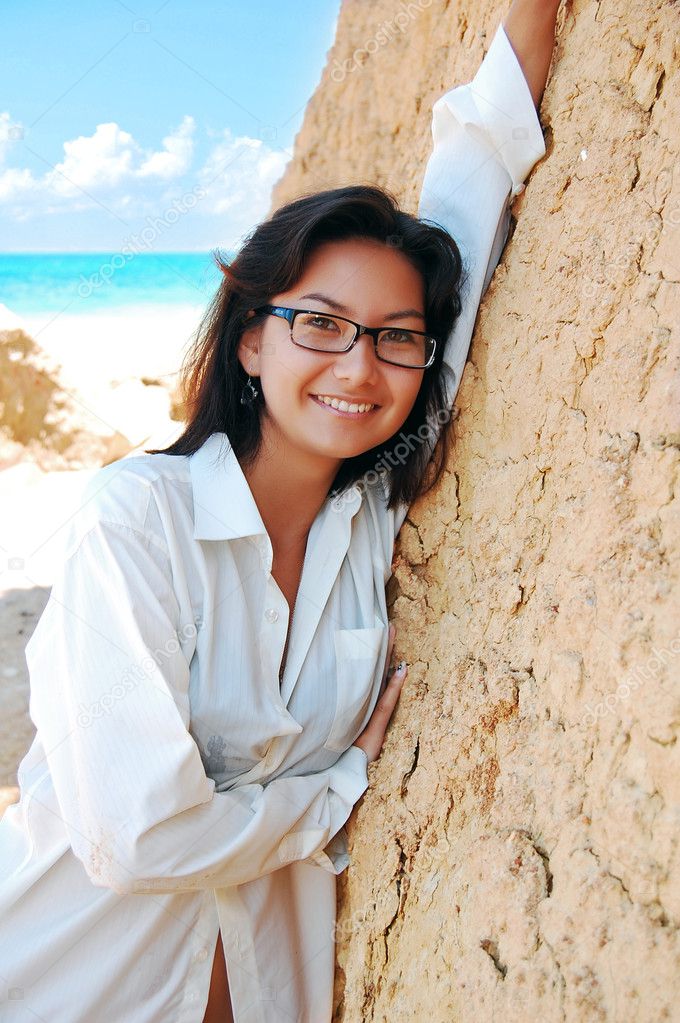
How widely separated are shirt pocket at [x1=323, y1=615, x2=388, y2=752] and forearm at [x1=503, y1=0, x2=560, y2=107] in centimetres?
125

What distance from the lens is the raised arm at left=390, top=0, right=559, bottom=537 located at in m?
1.86

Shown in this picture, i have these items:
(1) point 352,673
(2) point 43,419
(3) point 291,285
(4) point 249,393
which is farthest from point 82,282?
(1) point 352,673

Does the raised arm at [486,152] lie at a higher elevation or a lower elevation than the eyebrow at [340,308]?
higher

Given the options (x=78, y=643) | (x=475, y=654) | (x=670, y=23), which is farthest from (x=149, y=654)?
(x=670, y=23)

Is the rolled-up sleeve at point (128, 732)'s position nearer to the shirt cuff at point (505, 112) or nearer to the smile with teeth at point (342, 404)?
the smile with teeth at point (342, 404)

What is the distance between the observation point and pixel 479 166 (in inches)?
76.4

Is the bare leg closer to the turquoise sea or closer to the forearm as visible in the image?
the forearm

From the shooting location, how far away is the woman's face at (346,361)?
6.00ft

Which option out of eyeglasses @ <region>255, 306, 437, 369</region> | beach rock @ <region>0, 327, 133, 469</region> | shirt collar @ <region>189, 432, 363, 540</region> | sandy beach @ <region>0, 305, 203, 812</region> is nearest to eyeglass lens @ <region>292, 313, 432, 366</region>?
eyeglasses @ <region>255, 306, 437, 369</region>

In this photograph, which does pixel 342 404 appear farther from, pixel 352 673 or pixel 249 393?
pixel 352 673

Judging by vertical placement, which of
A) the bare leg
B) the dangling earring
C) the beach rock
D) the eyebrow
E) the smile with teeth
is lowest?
the bare leg

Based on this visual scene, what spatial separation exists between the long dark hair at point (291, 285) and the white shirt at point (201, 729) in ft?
0.22

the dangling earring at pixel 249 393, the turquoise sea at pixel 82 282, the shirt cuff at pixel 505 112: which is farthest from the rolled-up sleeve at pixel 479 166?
the turquoise sea at pixel 82 282

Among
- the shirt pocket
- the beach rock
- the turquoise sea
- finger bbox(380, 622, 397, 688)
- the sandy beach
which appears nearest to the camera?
the shirt pocket
